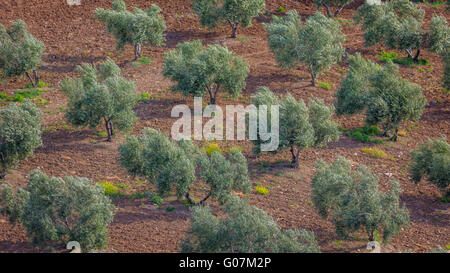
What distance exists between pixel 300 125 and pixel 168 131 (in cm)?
925

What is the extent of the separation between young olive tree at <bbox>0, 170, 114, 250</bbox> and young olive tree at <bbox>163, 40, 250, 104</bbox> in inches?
604

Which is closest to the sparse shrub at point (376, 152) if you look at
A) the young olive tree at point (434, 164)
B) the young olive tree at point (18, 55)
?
the young olive tree at point (434, 164)

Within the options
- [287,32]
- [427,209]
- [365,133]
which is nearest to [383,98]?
[365,133]

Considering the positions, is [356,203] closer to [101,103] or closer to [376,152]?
[376,152]

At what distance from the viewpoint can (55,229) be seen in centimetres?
3216

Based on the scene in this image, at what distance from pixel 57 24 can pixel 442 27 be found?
33161 mm

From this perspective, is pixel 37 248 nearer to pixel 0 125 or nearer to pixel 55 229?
pixel 55 229

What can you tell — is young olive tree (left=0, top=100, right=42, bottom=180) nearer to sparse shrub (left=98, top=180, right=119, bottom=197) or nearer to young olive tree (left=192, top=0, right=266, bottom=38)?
sparse shrub (left=98, top=180, right=119, bottom=197)

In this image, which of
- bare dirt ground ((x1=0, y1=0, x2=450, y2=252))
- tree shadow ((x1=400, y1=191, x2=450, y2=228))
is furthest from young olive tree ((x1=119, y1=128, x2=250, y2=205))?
tree shadow ((x1=400, y1=191, x2=450, y2=228))

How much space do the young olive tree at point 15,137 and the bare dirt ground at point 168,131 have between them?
1330 millimetres

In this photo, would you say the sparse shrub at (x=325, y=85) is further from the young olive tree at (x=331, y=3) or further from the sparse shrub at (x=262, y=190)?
the sparse shrub at (x=262, y=190)

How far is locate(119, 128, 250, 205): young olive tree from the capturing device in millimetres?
35781

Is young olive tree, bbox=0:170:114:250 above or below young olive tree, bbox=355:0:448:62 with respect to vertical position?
below

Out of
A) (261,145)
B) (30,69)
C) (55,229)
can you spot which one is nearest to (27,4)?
(30,69)
